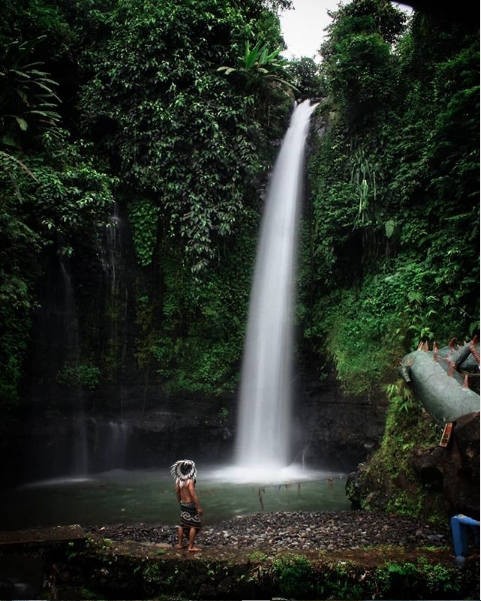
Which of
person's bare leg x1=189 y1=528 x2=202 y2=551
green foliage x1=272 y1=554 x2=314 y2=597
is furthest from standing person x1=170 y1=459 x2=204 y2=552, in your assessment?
green foliage x1=272 y1=554 x2=314 y2=597

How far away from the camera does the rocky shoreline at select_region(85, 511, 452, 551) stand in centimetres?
618

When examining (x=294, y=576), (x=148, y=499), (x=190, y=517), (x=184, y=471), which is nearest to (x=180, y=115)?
(x=148, y=499)

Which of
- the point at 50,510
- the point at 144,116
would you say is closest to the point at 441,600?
the point at 50,510

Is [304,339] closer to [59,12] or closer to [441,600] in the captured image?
[441,600]

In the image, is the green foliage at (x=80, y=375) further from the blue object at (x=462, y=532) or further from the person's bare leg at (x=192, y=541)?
the blue object at (x=462, y=532)

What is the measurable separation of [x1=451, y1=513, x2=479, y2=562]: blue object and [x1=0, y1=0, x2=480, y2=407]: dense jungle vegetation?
5.92 metres

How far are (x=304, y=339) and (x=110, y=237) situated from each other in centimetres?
657

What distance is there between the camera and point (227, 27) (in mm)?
15445

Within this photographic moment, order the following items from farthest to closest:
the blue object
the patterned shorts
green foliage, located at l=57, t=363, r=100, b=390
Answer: green foliage, located at l=57, t=363, r=100, b=390, the patterned shorts, the blue object

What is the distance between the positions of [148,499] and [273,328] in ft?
21.4

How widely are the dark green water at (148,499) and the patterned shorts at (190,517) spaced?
7.94 feet

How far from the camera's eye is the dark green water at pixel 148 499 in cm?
855

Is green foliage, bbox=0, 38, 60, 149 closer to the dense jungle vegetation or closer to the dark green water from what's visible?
the dense jungle vegetation

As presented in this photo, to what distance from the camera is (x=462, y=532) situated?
5410 mm
